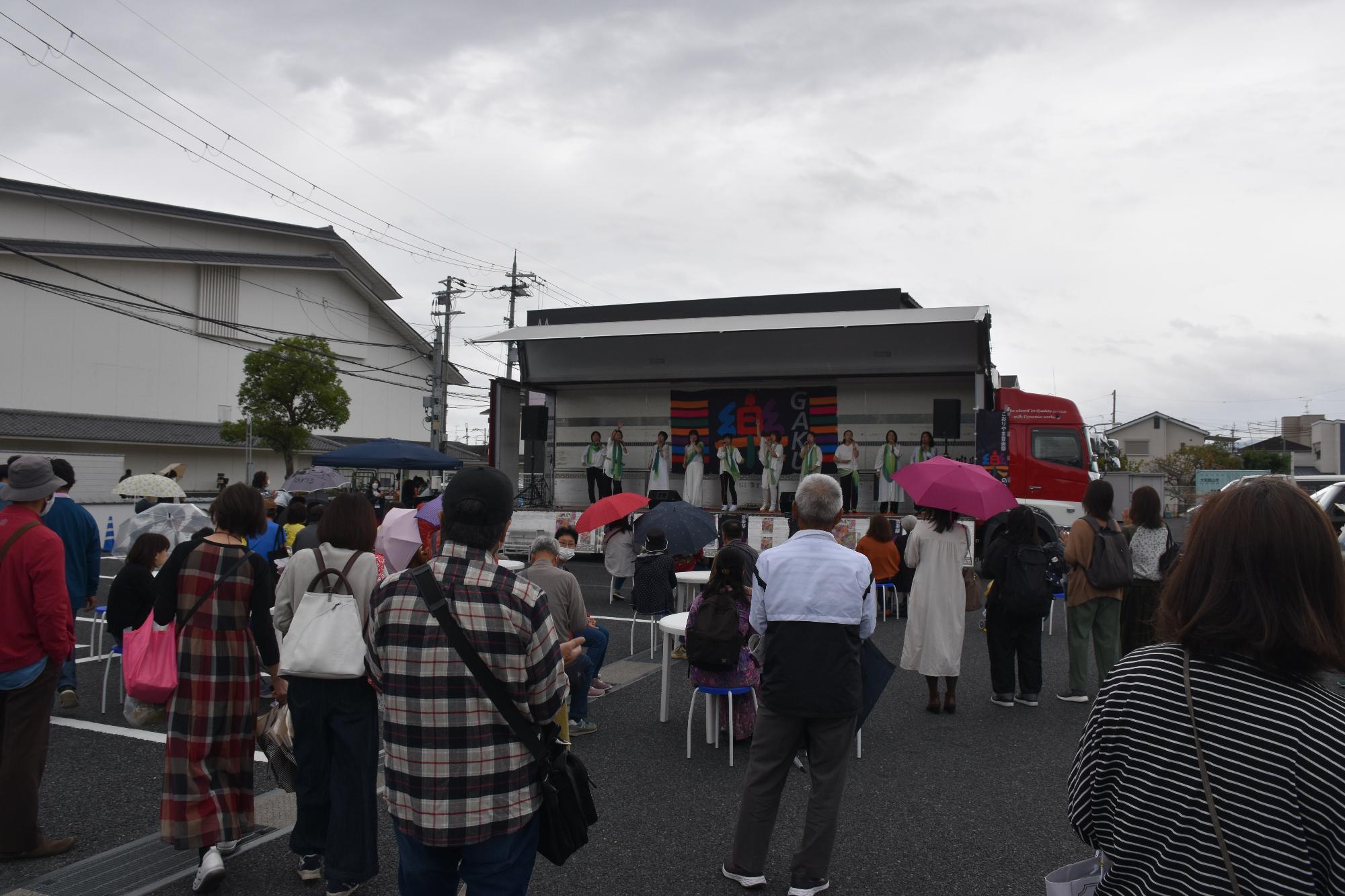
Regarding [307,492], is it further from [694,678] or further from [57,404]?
[57,404]

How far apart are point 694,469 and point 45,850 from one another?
1441 centimetres

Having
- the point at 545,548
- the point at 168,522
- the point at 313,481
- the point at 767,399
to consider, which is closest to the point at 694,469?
the point at 767,399

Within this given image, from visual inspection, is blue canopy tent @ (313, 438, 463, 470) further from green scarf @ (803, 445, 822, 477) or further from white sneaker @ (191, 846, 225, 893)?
white sneaker @ (191, 846, 225, 893)

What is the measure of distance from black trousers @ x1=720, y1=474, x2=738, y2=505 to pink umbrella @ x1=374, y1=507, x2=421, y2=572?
11431mm

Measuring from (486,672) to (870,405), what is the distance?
50.8ft

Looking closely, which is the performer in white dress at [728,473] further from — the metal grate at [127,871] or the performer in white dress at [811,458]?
the metal grate at [127,871]

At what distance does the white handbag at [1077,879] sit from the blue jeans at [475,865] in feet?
4.41

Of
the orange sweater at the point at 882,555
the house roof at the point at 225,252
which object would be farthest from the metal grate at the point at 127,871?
the house roof at the point at 225,252

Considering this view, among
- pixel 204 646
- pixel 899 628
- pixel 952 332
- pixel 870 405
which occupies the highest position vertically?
pixel 952 332

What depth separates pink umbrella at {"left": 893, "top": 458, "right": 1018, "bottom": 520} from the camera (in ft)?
22.4

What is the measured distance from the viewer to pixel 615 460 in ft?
60.2

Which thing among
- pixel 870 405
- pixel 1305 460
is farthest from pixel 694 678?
pixel 1305 460

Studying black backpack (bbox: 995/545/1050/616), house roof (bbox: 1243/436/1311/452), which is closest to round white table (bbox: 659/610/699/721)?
black backpack (bbox: 995/545/1050/616)

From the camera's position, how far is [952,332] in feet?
49.5
